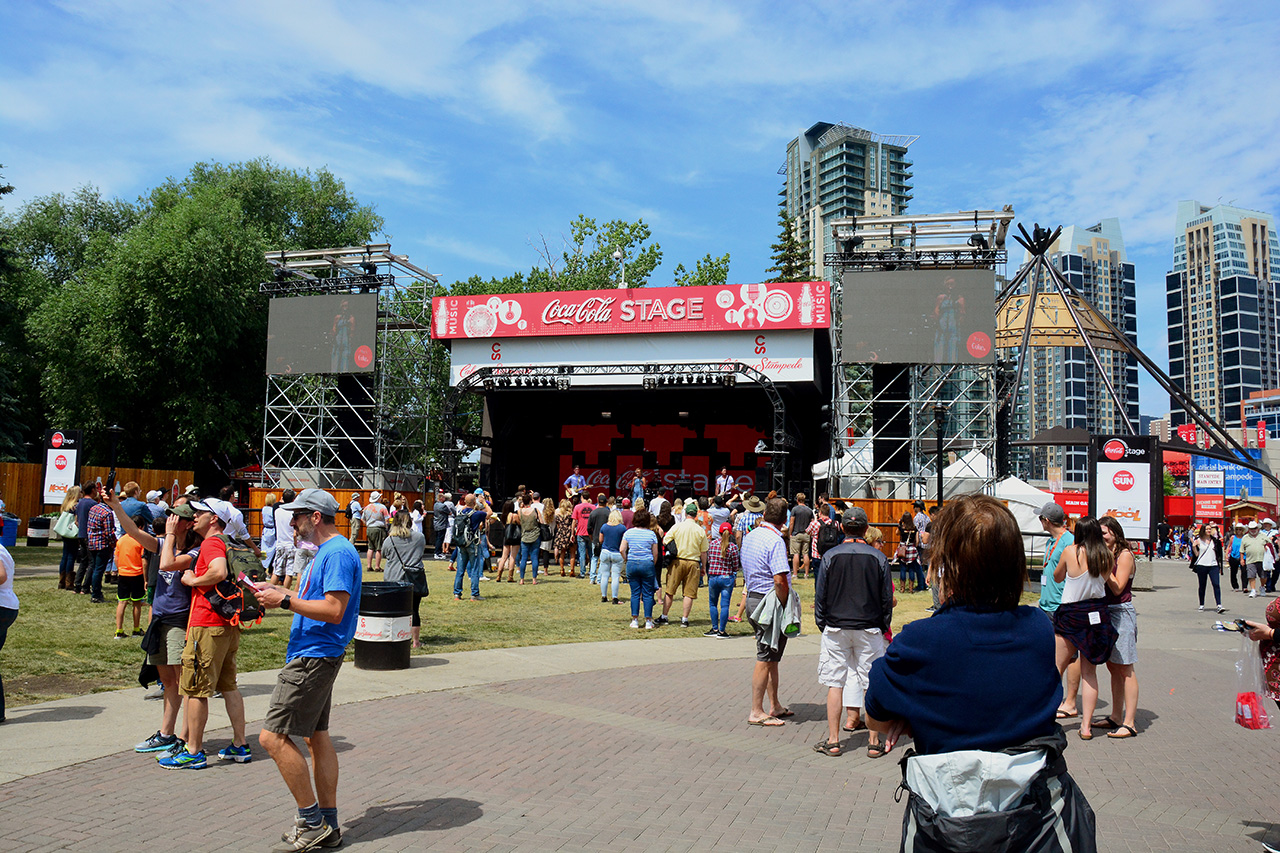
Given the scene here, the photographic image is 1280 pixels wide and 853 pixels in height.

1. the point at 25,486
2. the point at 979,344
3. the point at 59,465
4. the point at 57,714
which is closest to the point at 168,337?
the point at 25,486

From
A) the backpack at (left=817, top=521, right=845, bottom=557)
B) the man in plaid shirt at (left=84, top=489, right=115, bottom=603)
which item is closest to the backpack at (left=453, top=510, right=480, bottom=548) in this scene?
the man in plaid shirt at (left=84, top=489, right=115, bottom=603)

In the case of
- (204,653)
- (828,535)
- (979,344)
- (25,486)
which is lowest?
(204,653)

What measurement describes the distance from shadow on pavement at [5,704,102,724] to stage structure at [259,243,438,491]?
22.4 meters

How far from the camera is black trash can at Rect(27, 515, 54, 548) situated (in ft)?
81.5

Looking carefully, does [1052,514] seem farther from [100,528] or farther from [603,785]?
[100,528]

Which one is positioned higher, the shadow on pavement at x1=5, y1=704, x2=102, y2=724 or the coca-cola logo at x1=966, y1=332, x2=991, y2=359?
the coca-cola logo at x1=966, y1=332, x2=991, y2=359

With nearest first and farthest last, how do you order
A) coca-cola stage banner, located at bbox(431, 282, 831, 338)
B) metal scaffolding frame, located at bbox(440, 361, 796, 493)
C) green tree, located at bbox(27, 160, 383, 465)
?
metal scaffolding frame, located at bbox(440, 361, 796, 493) → coca-cola stage banner, located at bbox(431, 282, 831, 338) → green tree, located at bbox(27, 160, 383, 465)

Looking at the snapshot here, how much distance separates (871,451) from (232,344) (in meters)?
24.2

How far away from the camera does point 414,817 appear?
17.6ft

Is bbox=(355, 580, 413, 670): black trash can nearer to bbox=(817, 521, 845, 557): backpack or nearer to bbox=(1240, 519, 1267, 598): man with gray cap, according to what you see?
bbox=(817, 521, 845, 557): backpack

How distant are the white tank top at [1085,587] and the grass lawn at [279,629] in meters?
6.10

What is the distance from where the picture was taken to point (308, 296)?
31.1 m

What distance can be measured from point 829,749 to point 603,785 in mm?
1937

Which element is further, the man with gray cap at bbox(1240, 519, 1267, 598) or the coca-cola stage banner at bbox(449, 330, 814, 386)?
the coca-cola stage banner at bbox(449, 330, 814, 386)
